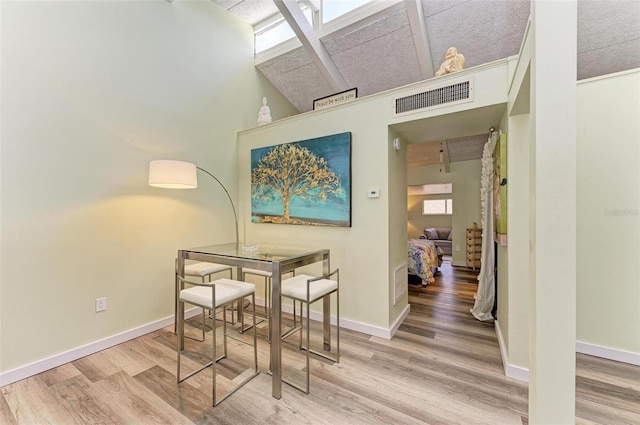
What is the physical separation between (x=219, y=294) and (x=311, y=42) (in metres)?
3.15

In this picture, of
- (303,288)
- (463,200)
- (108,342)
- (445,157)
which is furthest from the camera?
(463,200)

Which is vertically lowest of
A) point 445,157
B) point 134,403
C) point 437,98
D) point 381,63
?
point 134,403

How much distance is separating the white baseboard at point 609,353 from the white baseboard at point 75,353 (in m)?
3.89

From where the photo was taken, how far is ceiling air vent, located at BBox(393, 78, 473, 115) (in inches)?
82.0

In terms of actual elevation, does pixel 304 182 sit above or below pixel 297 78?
below

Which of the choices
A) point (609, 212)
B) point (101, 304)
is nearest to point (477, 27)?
point (609, 212)

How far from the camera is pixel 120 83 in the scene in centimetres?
240

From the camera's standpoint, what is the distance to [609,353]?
2.10 metres

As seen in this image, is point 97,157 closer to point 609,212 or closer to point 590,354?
point 609,212

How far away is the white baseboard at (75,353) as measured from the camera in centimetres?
185

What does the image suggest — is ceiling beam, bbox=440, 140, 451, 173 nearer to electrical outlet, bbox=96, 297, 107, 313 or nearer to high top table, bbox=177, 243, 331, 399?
high top table, bbox=177, 243, 331, 399

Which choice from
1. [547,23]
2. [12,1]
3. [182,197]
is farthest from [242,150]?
[547,23]

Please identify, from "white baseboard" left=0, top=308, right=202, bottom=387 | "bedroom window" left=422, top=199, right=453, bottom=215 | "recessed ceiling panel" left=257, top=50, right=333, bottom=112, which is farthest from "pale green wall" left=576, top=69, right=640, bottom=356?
"bedroom window" left=422, top=199, right=453, bottom=215

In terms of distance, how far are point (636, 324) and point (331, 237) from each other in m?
2.56
